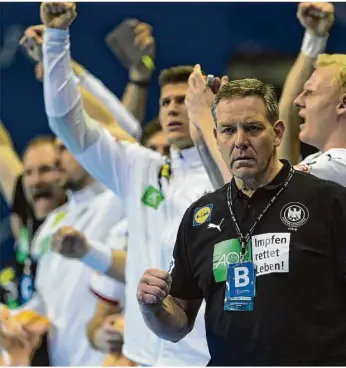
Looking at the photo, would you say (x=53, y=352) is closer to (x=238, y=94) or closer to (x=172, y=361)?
(x=172, y=361)

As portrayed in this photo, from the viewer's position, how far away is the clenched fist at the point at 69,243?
3115 millimetres

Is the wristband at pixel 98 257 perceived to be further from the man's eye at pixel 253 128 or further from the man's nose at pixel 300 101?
the man's eye at pixel 253 128

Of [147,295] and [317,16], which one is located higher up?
[317,16]

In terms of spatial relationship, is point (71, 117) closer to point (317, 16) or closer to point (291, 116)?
point (291, 116)

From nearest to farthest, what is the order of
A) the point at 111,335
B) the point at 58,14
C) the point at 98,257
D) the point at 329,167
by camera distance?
the point at 329,167, the point at 58,14, the point at 98,257, the point at 111,335

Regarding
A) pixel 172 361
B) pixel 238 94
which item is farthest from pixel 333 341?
pixel 172 361

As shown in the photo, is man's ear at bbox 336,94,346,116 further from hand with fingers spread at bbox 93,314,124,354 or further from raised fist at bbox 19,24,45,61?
hand with fingers spread at bbox 93,314,124,354

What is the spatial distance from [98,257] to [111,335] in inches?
13.6

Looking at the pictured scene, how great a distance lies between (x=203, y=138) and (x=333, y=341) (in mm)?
810

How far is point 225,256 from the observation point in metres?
1.93

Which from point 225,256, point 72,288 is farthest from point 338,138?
point 72,288

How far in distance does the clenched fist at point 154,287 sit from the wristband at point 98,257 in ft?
4.59

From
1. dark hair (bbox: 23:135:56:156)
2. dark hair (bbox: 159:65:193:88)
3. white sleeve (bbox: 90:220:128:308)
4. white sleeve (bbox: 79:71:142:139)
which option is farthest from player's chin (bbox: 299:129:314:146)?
dark hair (bbox: 23:135:56:156)

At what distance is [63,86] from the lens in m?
2.88
